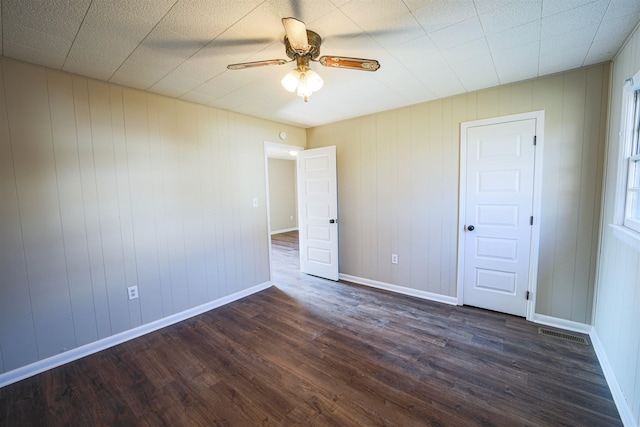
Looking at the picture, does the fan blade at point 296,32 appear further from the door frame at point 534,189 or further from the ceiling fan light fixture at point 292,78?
the door frame at point 534,189

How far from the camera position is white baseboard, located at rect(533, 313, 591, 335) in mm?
2422

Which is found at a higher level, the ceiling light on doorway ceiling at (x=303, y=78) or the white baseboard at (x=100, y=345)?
the ceiling light on doorway ceiling at (x=303, y=78)

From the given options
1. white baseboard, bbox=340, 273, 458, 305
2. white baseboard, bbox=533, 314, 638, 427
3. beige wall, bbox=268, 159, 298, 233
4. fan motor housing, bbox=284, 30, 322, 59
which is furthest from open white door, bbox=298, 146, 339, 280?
beige wall, bbox=268, 159, 298, 233

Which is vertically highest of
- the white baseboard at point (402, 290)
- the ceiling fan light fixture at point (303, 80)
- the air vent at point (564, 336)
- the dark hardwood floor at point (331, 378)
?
the ceiling fan light fixture at point (303, 80)

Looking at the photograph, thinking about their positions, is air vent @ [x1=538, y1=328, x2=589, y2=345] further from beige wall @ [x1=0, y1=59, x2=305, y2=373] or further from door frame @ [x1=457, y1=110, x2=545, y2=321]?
beige wall @ [x1=0, y1=59, x2=305, y2=373]

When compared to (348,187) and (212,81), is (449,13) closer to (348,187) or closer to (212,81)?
(212,81)

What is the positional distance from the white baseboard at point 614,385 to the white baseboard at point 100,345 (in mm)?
A: 3445

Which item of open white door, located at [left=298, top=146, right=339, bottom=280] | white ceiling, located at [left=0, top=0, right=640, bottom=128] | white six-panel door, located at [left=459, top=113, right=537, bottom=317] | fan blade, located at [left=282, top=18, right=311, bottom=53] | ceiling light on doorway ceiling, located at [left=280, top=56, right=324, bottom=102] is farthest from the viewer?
open white door, located at [left=298, top=146, right=339, bottom=280]

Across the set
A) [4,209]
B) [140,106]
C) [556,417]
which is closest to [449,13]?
[556,417]

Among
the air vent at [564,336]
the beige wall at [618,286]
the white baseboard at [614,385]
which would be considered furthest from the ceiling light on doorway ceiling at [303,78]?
the air vent at [564,336]

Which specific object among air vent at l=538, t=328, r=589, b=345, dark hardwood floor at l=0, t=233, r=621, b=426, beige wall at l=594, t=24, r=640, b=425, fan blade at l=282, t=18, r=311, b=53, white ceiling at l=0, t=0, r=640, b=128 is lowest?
dark hardwood floor at l=0, t=233, r=621, b=426

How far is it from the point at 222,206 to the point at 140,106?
1317mm

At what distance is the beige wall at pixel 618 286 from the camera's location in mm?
1510

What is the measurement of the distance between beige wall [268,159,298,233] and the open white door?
13.1 feet
